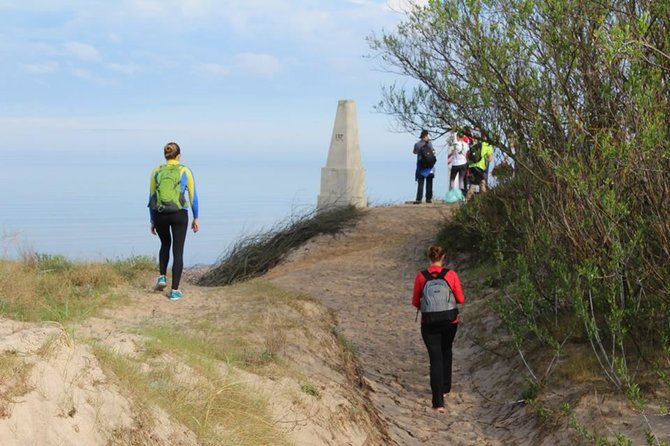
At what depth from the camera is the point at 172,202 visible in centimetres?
1052

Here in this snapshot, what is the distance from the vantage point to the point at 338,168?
21484 millimetres

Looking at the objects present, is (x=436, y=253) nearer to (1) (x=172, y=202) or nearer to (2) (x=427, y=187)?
(1) (x=172, y=202)

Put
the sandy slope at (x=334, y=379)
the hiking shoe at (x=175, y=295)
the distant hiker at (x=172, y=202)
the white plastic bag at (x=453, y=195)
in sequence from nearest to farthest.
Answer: the sandy slope at (x=334, y=379) → the distant hiker at (x=172, y=202) → the hiking shoe at (x=175, y=295) → the white plastic bag at (x=453, y=195)

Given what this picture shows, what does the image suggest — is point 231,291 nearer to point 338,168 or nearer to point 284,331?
point 284,331

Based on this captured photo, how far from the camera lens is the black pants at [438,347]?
9.08 metres

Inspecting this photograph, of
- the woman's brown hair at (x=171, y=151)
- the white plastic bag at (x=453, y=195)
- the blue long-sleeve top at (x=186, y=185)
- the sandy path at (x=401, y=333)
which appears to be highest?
the white plastic bag at (x=453, y=195)

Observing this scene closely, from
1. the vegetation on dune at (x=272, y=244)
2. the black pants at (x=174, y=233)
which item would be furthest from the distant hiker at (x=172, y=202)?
the vegetation on dune at (x=272, y=244)

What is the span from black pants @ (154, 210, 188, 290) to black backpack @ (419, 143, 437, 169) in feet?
33.7

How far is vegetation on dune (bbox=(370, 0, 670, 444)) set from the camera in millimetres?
8180

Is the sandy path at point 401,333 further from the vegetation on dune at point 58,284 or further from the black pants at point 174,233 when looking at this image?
the vegetation on dune at point 58,284

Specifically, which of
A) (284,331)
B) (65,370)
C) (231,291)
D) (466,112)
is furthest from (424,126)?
(65,370)

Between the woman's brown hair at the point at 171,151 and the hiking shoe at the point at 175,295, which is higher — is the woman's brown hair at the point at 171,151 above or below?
above

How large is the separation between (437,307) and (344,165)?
12754mm

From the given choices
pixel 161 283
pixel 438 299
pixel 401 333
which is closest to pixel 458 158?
pixel 401 333
